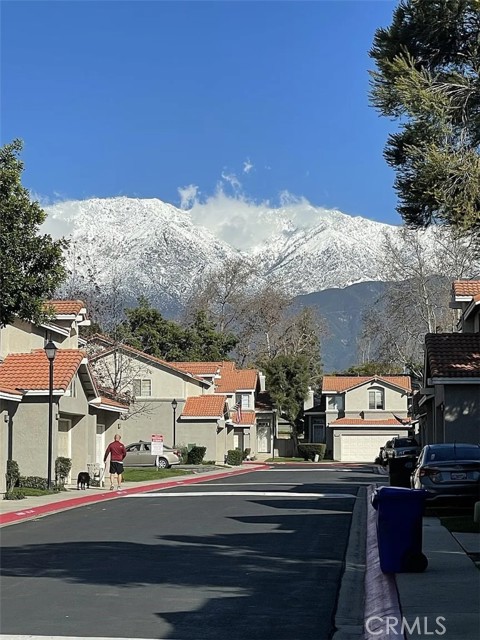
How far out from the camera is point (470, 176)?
18.5 m

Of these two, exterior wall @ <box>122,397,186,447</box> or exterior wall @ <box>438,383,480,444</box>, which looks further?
exterior wall @ <box>122,397,186,447</box>

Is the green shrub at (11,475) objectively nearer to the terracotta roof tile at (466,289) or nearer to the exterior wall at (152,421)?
the terracotta roof tile at (466,289)

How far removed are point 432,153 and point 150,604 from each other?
34.5 feet

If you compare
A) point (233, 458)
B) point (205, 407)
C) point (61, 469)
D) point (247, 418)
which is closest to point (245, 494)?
point (61, 469)

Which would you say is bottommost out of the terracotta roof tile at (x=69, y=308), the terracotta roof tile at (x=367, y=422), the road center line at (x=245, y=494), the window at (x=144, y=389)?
the road center line at (x=245, y=494)

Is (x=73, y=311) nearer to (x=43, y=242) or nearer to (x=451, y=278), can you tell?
(x=43, y=242)

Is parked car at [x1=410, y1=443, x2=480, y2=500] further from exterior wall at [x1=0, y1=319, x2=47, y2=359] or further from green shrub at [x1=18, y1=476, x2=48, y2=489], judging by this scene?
exterior wall at [x1=0, y1=319, x2=47, y2=359]

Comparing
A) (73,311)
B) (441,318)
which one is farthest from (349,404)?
(73,311)

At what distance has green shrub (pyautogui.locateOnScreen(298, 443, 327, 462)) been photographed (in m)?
78.7

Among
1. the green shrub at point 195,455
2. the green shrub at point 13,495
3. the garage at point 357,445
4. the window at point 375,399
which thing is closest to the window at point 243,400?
the garage at point 357,445

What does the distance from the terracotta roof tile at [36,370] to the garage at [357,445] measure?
4567 cm

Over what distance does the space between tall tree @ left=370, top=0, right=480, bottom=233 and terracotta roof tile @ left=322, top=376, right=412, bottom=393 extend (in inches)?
2388

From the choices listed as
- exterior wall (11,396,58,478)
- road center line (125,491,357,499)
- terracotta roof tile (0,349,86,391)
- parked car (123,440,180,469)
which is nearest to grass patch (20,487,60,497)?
exterior wall (11,396,58,478)

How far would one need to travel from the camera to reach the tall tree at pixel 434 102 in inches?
733
